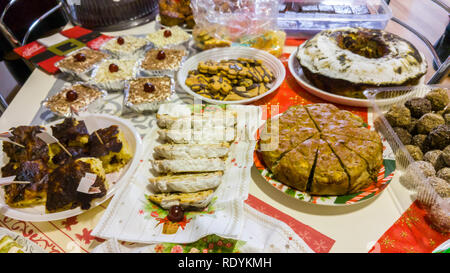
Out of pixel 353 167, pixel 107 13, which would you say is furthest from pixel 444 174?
pixel 107 13

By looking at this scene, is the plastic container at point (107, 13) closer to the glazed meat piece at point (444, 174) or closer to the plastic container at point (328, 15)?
the plastic container at point (328, 15)

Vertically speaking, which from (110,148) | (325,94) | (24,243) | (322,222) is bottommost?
(322,222)

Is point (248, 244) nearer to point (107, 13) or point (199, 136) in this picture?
point (199, 136)

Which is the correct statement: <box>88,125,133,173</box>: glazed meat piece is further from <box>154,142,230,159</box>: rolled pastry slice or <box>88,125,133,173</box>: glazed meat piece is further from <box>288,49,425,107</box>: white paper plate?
<box>288,49,425,107</box>: white paper plate

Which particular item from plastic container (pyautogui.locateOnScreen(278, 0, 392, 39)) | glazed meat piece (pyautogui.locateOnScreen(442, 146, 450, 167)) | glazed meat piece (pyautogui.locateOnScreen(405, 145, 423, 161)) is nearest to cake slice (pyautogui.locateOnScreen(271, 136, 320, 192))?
glazed meat piece (pyautogui.locateOnScreen(405, 145, 423, 161))
